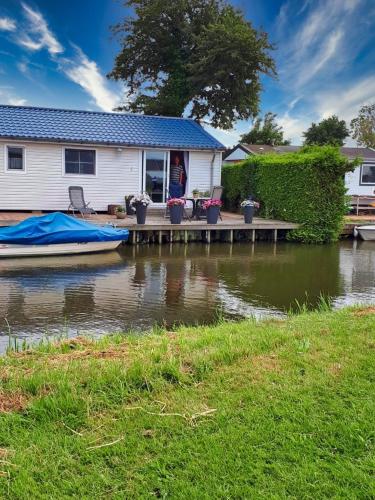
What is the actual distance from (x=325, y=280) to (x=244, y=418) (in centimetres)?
742

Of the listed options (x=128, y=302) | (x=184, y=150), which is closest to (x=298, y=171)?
(x=184, y=150)

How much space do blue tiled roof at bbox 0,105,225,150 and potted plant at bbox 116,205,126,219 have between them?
2259mm

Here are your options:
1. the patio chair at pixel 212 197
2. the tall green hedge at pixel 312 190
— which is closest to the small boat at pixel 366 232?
the tall green hedge at pixel 312 190

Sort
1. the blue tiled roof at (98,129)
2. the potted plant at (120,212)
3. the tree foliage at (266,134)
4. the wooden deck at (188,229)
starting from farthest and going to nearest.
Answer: the tree foliage at (266,134) < the blue tiled roof at (98,129) < the potted plant at (120,212) < the wooden deck at (188,229)

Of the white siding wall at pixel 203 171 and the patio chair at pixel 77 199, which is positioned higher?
the white siding wall at pixel 203 171

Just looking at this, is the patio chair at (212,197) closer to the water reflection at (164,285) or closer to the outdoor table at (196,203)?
the outdoor table at (196,203)

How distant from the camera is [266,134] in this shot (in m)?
41.5

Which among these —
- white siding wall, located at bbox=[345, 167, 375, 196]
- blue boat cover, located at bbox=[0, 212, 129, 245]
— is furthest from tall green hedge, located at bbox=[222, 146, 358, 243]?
white siding wall, located at bbox=[345, 167, 375, 196]

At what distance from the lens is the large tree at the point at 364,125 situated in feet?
157

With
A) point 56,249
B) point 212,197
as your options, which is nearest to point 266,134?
point 212,197

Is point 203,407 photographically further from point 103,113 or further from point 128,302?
point 103,113

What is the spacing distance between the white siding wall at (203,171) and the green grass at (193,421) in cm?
1395

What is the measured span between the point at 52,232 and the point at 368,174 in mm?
20914

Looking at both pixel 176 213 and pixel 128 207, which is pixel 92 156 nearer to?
pixel 128 207
